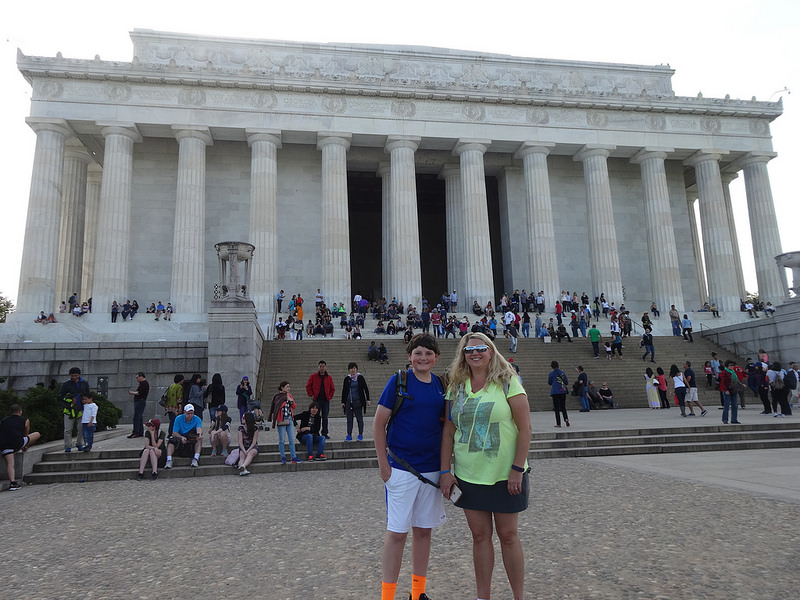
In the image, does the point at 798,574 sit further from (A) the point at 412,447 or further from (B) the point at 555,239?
(B) the point at 555,239

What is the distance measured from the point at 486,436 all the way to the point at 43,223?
116ft

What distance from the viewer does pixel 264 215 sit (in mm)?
34562

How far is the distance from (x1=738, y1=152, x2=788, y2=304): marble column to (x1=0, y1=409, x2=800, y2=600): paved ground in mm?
33674

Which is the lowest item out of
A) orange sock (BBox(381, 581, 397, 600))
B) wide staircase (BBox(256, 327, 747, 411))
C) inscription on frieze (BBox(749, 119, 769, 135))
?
orange sock (BBox(381, 581, 397, 600))

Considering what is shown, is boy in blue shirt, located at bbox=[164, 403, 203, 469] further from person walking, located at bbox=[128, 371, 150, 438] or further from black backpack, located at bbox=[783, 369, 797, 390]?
black backpack, located at bbox=[783, 369, 797, 390]

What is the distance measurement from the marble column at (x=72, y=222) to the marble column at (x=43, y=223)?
209 cm

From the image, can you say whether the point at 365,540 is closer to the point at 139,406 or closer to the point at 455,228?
the point at 139,406

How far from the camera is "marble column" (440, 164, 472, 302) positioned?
125ft

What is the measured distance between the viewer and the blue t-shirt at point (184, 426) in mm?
11641

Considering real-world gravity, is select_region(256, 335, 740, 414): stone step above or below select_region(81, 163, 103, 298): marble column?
below

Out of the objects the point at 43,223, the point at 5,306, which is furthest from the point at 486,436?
the point at 5,306

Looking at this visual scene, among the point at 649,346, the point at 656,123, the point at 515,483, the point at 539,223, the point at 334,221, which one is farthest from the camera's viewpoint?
the point at 656,123

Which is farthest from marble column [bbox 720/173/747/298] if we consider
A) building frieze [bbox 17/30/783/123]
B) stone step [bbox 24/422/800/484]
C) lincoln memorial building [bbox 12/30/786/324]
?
stone step [bbox 24/422/800/484]

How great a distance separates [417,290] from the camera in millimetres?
35156
